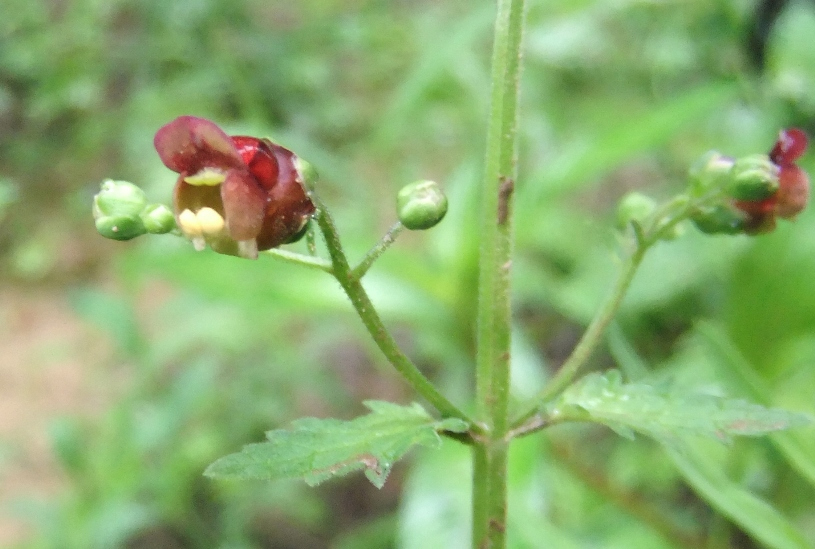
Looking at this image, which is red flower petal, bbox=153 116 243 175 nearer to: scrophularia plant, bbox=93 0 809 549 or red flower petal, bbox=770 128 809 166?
scrophularia plant, bbox=93 0 809 549

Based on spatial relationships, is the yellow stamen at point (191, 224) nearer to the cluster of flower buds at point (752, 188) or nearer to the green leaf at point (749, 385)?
the cluster of flower buds at point (752, 188)

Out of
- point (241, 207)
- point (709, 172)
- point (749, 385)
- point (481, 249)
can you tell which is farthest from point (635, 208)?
point (241, 207)

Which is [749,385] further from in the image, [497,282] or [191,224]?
[191,224]

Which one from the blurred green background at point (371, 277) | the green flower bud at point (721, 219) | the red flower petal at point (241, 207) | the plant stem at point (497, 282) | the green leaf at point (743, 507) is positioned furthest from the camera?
the blurred green background at point (371, 277)

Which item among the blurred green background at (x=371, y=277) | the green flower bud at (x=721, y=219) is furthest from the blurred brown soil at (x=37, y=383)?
the green flower bud at (x=721, y=219)

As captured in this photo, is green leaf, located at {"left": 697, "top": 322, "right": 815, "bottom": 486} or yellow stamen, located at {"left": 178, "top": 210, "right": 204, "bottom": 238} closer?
yellow stamen, located at {"left": 178, "top": 210, "right": 204, "bottom": 238}

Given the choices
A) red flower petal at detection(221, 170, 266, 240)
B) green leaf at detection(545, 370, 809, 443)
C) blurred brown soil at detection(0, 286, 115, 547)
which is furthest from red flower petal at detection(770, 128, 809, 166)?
blurred brown soil at detection(0, 286, 115, 547)
